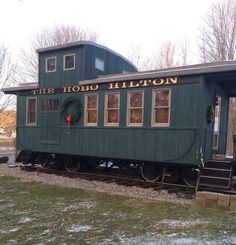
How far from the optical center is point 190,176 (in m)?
9.70

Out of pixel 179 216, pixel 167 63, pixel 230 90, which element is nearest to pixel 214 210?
pixel 179 216

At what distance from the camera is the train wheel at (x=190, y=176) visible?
9.59 m

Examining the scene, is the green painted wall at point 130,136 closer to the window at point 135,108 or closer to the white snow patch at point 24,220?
the window at point 135,108

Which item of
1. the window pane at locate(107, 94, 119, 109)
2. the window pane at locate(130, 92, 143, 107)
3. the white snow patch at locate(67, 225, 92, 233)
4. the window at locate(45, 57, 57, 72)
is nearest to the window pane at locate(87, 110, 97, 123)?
the window pane at locate(107, 94, 119, 109)

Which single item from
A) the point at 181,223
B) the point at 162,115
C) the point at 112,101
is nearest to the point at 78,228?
the point at 181,223

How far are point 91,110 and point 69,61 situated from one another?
2.35m

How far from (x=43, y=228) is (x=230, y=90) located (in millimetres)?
8575

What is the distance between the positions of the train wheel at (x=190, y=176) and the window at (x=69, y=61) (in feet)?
19.1

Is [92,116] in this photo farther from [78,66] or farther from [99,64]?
[99,64]

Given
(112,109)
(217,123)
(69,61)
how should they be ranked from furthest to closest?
(69,61) → (217,123) → (112,109)

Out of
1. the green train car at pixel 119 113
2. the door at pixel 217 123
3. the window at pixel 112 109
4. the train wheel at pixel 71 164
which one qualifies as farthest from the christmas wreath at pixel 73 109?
the door at pixel 217 123

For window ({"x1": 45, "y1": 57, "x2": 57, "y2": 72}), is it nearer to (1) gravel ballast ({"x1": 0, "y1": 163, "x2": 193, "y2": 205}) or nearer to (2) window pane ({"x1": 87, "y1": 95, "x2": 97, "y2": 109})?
(2) window pane ({"x1": 87, "y1": 95, "x2": 97, "y2": 109})

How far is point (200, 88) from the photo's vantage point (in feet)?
29.4

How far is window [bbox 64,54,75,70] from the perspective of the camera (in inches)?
485
